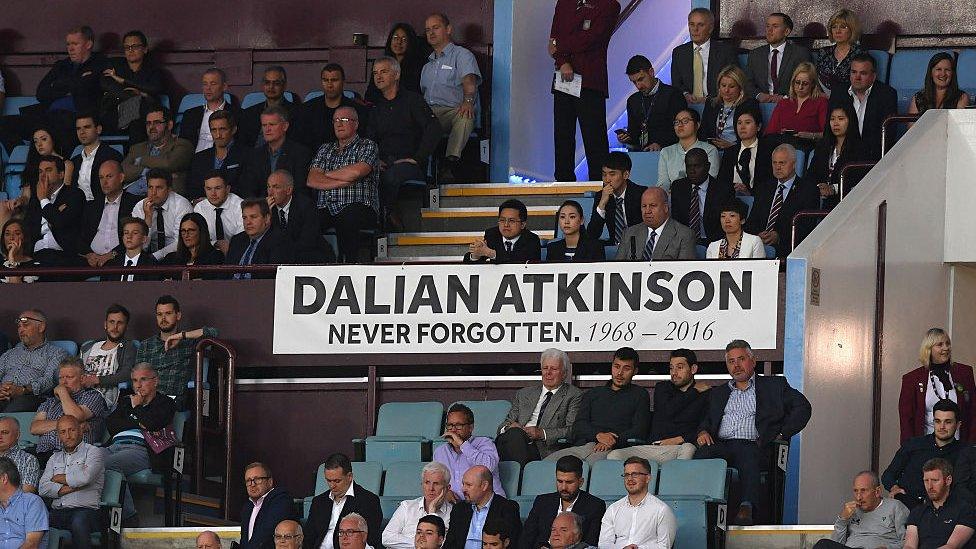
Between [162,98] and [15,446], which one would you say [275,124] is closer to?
[162,98]

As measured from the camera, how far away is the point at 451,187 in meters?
15.1

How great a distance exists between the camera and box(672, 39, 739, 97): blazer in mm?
15055

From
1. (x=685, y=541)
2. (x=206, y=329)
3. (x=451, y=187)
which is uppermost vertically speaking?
(x=451, y=187)

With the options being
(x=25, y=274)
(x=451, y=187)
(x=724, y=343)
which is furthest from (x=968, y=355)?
(x=25, y=274)

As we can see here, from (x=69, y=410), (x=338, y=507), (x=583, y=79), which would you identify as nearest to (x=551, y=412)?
(x=338, y=507)

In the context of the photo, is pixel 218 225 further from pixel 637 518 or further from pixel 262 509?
pixel 637 518

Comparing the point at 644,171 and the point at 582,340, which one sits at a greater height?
the point at 644,171

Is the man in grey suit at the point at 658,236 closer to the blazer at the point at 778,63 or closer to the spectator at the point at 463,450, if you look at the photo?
the spectator at the point at 463,450

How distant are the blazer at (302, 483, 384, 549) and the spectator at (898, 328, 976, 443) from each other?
3070 mm

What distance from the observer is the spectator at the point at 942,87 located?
13.8 m

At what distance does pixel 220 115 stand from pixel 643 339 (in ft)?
12.6

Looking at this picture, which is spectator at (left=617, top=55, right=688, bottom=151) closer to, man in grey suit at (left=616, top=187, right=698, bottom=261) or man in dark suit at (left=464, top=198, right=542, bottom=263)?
man in grey suit at (left=616, top=187, right=698, bottom=261)

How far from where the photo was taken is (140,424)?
1226cm

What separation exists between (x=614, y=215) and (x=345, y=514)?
11.4ft
